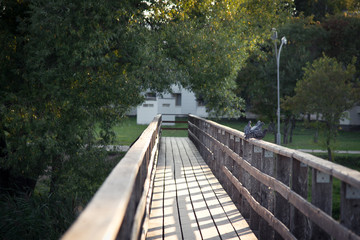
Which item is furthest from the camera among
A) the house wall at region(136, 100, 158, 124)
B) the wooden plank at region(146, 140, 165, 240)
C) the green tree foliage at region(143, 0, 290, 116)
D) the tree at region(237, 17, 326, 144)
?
the house wall at region(136, 100, 158, 124)

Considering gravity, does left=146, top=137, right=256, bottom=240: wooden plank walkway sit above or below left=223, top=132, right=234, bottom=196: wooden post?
below

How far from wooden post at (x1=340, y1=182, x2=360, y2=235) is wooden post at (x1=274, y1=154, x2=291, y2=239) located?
4.89ft

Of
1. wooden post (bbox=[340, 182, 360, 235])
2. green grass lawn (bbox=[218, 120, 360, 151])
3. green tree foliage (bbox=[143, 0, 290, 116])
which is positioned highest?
green tree foliage (bbox=[143, 0, 290, 116])

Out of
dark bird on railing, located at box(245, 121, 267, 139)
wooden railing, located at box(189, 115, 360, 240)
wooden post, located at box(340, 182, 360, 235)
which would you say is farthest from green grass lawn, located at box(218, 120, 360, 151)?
wooden post, located at box(340, 182, 360, 235)

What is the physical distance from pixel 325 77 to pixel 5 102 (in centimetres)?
2058

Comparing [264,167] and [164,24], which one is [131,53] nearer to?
[164,24]

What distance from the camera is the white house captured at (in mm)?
46531

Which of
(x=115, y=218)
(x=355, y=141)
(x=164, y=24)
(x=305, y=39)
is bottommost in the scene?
(x=355, y=141)

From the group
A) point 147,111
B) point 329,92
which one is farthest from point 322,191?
point 147,111

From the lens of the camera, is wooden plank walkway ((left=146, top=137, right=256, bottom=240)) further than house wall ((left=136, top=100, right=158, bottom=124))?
No

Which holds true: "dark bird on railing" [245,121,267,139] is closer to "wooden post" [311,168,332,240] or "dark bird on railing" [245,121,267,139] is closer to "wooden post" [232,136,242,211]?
"wooden post" [232,136,242,211]

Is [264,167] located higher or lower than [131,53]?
lower

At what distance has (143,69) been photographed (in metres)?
11.4

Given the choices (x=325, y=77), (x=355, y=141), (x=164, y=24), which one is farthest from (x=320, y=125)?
(x=164, y=24)
